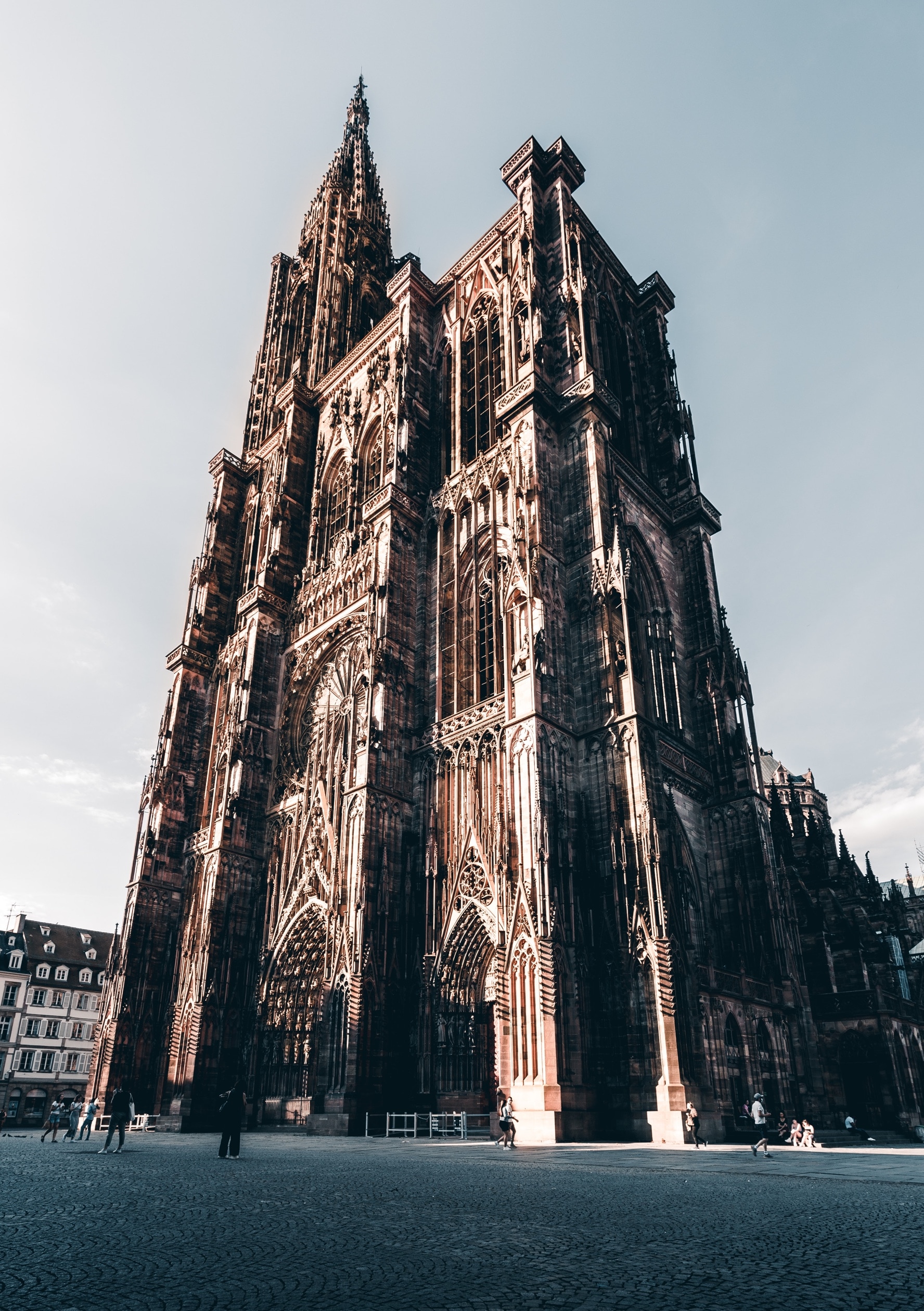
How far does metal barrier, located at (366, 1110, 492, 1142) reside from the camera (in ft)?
73.5

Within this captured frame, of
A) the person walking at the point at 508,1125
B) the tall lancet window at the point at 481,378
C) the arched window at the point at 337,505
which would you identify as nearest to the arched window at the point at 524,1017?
the person walking at the point at 508,1125

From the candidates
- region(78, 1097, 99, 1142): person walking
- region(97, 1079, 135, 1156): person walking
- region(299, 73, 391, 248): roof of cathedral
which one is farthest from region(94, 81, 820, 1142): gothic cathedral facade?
region(299, 73, 391, 248): roof of cathedral

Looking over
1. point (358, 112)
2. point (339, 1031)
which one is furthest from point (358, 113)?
point (339, 1031)

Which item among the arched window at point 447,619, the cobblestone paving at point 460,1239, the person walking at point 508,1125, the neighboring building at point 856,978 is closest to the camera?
the cobblestone paving at point 460,1239

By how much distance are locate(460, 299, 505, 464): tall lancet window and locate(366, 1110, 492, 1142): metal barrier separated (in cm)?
2342

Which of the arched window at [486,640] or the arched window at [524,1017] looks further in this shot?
the arched window at [486,640]

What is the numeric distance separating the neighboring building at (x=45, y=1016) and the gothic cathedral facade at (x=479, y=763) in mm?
29328

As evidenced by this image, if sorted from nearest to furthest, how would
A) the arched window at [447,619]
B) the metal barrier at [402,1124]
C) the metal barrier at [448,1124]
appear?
the metal barrier at [448,1124] → the metal barrier at [402,1124] → the arched window at [447,619]

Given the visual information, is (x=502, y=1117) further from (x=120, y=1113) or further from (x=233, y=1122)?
(x=120, y=1113)

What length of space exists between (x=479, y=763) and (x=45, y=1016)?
51.1 m

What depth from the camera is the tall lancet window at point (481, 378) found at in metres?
34.1

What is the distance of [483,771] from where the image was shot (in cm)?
2669

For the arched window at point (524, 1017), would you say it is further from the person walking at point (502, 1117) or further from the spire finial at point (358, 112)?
the spire finial at point (358, 112)

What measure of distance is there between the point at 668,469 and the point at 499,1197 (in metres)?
31.8
